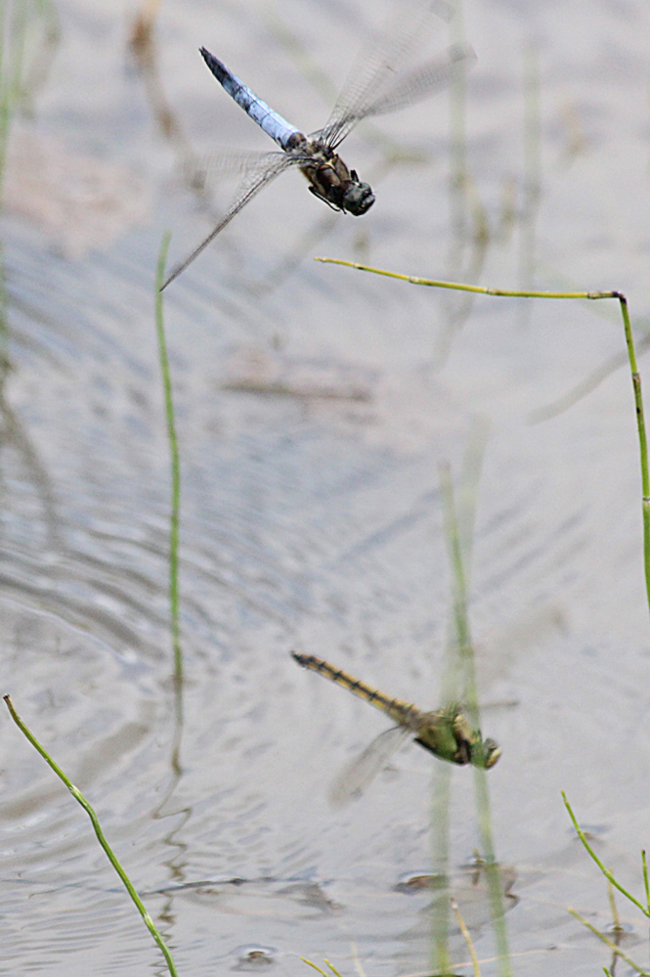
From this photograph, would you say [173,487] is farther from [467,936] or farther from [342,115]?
[467,936]

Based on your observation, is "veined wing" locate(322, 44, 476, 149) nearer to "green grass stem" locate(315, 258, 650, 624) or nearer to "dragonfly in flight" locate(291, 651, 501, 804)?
"green grass stem" locate(315, 258, 650, 624)

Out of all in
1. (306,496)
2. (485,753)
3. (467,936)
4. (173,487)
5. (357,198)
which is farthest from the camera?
(306,496)

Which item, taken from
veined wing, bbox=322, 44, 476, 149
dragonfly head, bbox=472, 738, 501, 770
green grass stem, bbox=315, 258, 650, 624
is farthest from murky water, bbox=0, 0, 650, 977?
veined wing, bbox=322, 44, 476, 149

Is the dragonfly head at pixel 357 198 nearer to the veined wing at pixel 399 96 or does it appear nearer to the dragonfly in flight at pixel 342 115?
the dragonfly in flight at pixel 342 115

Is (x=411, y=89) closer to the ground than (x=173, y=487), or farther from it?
farther from it

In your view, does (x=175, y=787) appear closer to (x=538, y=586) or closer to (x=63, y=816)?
(x=63, y=816)

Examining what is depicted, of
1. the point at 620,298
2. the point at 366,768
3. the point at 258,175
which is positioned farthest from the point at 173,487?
the point at 620,298

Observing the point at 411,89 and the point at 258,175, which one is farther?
A: the point at 411,89
